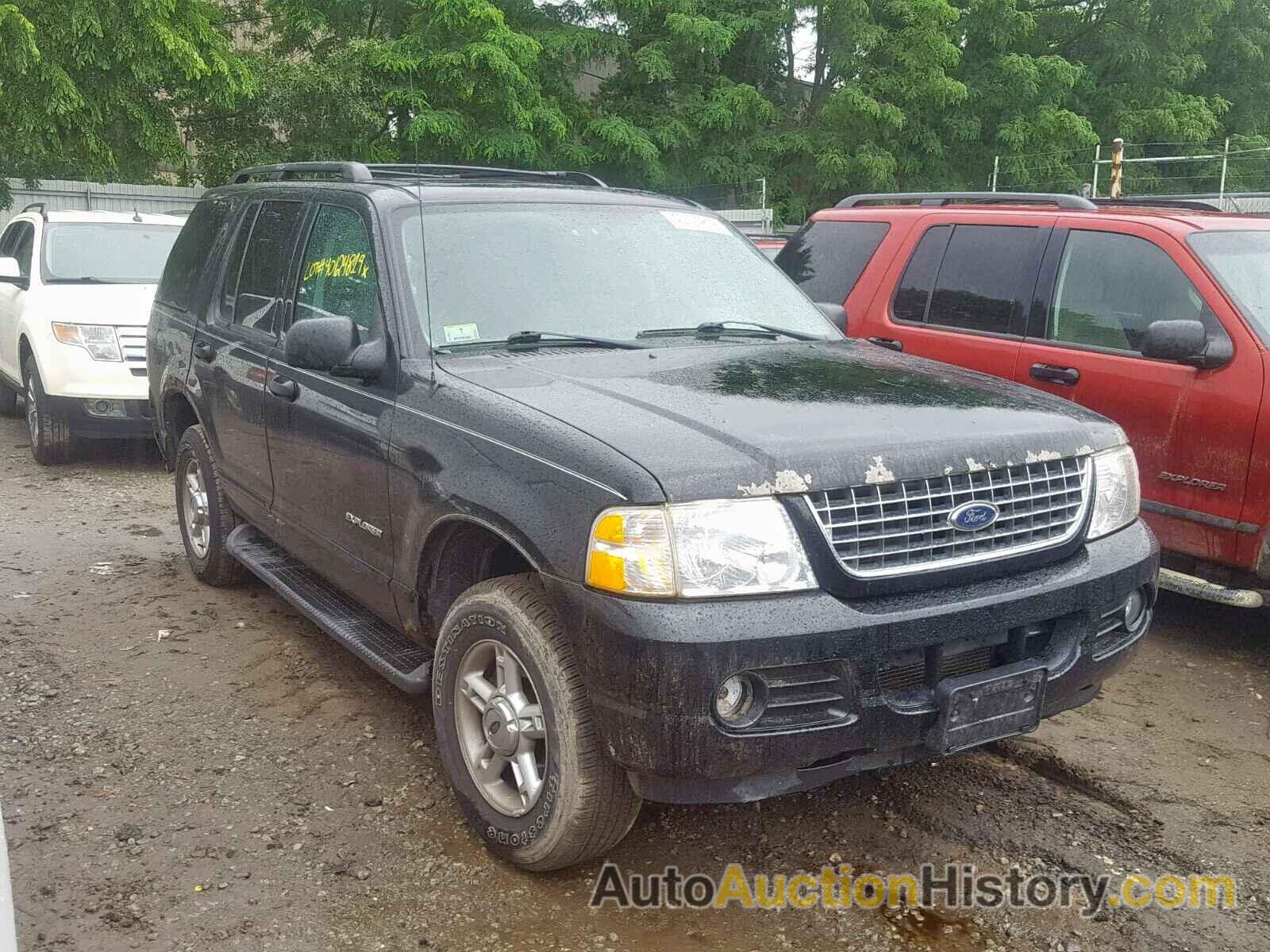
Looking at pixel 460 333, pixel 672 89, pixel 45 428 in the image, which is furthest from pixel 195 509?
pixel 672 89

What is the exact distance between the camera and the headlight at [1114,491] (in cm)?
348

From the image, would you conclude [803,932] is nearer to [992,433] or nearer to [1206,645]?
[992,433]

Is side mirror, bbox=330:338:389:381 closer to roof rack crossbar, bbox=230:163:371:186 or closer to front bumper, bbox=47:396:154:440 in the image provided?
roof rack crossbar, bbox=230:163:371:186

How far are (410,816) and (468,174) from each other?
8.49 ft

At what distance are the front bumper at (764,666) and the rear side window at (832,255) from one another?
12.4ft

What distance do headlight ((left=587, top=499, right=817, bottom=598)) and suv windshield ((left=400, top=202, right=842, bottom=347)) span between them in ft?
4.06

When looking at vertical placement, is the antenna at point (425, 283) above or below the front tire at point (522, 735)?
above

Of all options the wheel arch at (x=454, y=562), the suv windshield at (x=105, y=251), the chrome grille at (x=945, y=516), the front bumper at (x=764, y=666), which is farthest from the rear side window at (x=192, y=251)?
the chrome grille at (x=945, y=516)

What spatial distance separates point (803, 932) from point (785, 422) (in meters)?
1.30

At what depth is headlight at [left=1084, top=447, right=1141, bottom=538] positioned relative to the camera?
3480 mm

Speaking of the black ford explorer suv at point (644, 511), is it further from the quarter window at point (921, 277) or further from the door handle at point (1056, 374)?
the quarter window at point (921, 277)

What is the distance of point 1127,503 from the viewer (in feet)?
11.8

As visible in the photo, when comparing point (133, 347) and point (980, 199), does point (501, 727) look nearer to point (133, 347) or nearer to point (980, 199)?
point (980, 199)

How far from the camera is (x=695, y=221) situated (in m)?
4.68
